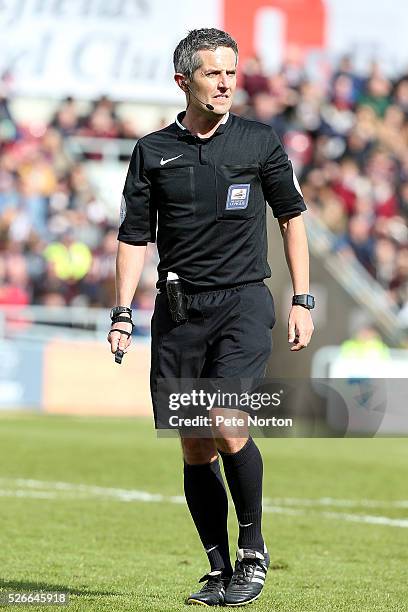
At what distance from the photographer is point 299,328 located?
5.64m

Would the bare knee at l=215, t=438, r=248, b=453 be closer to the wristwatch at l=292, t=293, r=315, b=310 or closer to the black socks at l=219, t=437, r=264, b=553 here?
the black socks at l=219, t=437, r=264, b=553

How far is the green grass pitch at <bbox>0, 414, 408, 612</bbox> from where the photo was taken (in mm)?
6141

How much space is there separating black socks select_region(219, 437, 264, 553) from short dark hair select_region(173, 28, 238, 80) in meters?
1.60

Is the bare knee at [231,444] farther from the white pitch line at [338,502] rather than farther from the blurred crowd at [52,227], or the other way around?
the blurred crowd at [52,227]

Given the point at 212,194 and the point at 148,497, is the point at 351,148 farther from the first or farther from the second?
the point at 212,194

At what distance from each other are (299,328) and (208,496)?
34.0 inches

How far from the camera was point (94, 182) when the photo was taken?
22734 mm

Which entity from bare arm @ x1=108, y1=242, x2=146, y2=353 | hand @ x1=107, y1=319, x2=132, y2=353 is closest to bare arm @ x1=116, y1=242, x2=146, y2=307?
bare arm @ x1=108, y1=242, x2=146, y2=353

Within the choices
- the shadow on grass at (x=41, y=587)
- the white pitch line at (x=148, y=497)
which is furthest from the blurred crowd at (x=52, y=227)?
the shadow on grass at (x=41, y=587)

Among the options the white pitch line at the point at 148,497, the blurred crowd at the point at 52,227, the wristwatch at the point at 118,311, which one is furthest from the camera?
the blurred crowd at the point at 52,227

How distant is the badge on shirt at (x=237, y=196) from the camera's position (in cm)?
568

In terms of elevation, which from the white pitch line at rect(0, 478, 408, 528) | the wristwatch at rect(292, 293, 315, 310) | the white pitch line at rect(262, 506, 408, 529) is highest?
the wristwatch at rect(292, 293, 315, 310)

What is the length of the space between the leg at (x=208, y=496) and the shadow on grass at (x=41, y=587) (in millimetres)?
499

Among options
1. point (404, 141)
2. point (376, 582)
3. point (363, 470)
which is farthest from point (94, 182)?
point (376, 582)
